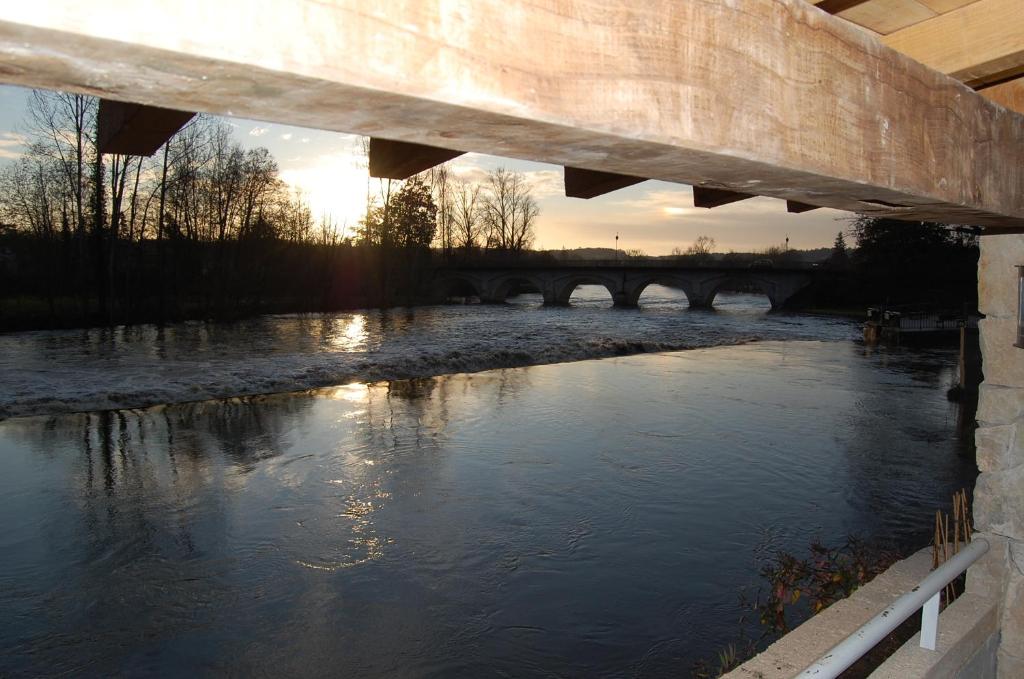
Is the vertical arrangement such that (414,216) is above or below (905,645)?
above

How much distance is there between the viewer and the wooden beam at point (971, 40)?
1.87 m

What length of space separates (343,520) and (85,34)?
803 cm

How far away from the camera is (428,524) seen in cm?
805

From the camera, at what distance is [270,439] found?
1256cm

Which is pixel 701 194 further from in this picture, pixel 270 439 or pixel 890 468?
pixel 270 439

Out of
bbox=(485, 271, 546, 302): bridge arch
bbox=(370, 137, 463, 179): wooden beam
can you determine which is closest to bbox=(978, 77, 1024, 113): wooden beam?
bbox=(370, 137, 463, 179): wooden beam

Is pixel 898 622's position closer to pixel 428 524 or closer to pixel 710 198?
pixel 710 198

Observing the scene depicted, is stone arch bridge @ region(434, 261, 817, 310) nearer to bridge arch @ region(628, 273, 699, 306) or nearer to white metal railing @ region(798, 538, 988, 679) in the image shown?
bridge arch @ region(628, 273, 699, 306)

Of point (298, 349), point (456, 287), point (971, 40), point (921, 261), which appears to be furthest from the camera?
point (456, 287)

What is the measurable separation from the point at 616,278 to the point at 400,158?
64.4 meters

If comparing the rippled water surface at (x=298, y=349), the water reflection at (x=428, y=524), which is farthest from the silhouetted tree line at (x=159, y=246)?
the water reflection at (x=428, y=524)

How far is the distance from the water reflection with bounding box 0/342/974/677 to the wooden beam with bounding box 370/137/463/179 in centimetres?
429

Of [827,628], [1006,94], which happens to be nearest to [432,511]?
[827,628]

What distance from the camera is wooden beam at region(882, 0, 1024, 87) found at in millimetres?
1873
